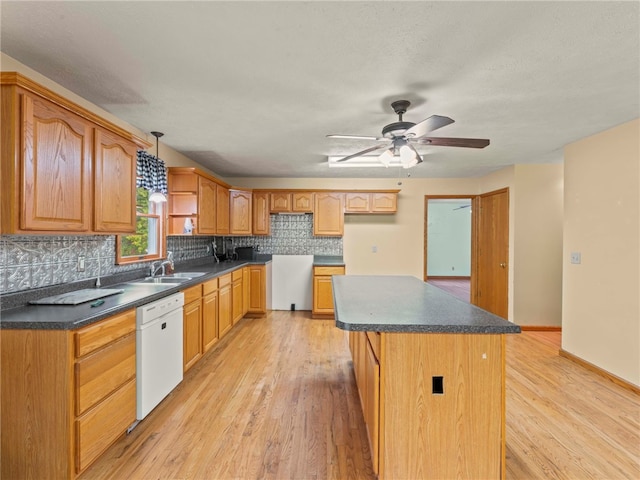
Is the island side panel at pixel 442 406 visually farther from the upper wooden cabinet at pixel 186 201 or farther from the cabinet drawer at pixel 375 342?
the upper wooden cabinet at pixel 186 201

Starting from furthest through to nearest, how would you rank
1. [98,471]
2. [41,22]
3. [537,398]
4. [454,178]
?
1. [454,178]
2. [537,398]
3. [98,471]
4. [41,22]

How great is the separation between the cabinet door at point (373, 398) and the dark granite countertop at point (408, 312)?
0.79ft

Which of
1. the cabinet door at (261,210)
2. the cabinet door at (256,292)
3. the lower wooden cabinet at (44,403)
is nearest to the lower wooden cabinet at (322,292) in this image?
the cabinet door at (256,292)

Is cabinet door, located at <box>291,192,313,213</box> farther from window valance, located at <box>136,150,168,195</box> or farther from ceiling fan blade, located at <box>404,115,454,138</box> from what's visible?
ceiling fan blade, located at <box>404,115,454,138</box>

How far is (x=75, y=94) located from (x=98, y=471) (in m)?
2.48

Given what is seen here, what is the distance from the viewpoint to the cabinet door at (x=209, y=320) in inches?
123

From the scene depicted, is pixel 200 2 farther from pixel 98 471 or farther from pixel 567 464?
pixel 567 464

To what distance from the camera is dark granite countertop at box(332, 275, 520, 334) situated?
1515 mm

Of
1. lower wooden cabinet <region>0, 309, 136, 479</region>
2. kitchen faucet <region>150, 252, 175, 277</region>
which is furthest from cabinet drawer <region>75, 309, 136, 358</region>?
kitchen faucet <region>150, 252, 175, 277</region>

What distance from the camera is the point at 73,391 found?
5.09ft

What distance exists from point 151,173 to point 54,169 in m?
1.25

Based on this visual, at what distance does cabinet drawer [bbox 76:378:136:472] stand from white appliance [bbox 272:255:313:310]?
3.23 m

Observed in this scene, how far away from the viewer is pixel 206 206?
390 cm

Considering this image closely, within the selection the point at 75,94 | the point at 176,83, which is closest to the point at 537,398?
the point at 176,83
